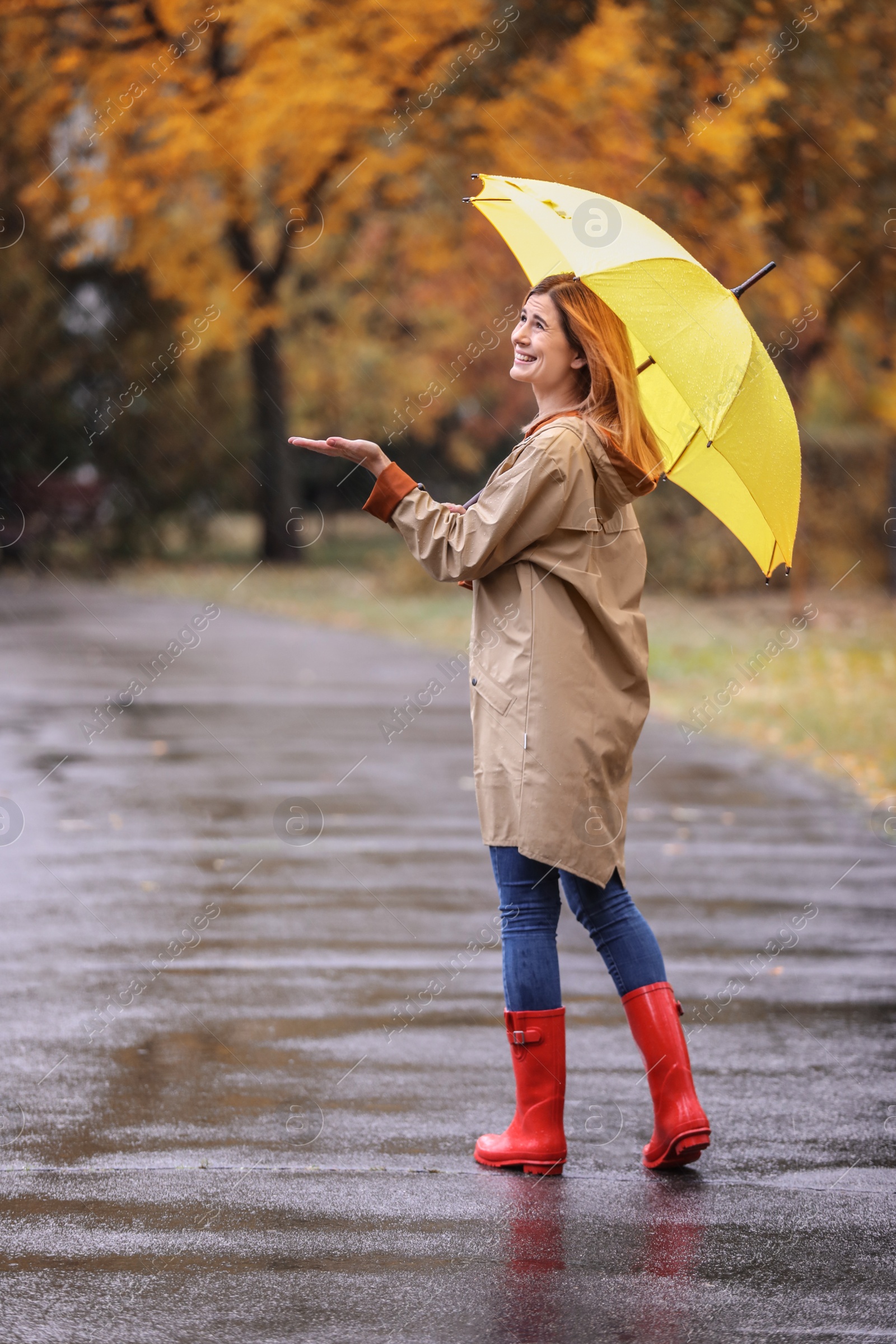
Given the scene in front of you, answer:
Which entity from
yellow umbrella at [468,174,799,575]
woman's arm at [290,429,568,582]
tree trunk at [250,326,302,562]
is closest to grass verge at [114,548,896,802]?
tree trunk at [250,326,302,562]

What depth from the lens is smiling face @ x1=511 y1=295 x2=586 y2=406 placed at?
4.20 metres

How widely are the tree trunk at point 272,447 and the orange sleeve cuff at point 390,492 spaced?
27803 millimetres

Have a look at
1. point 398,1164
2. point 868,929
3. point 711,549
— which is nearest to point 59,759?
point 868,929

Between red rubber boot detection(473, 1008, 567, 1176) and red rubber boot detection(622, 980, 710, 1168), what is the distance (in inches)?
7.6

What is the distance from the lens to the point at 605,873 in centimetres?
412

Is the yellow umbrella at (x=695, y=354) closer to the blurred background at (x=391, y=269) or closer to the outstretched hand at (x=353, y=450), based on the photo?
the outstretched hand at (x=353, y=450)

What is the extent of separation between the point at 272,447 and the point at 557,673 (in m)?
28.1

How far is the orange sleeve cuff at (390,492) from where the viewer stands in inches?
161

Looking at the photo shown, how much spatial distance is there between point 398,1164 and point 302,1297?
0.80 metres

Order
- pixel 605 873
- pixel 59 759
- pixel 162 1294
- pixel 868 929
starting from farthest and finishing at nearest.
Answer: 1. pixel 59 759
2. pixel 868 929
3. pixel 605 873
4. pixel 162 1294

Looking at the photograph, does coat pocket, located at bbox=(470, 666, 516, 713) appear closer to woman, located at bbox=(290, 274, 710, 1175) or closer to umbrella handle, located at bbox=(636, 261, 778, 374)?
woman, located at bbox=(290, 274, 710, 1175)

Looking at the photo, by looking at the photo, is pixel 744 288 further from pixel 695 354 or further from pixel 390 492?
pixel 390 492

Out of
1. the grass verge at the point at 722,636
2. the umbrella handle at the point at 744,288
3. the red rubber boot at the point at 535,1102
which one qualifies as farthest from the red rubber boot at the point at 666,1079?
the grass verge at the point at 722,636

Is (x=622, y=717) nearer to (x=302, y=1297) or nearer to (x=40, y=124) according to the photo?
(x=302, y=1297)
